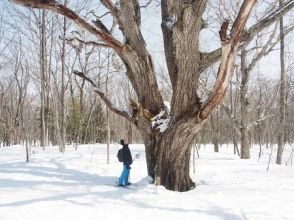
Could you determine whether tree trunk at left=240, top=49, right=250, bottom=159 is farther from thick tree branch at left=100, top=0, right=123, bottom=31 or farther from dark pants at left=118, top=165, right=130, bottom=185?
thick tree branch at left=100, top=0, right=123, bottom=31

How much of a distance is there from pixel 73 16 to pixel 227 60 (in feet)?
10.6

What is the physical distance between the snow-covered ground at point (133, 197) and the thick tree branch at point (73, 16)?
320cm

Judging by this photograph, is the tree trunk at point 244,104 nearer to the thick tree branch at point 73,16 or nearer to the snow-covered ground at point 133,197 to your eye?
the snow-covered ground at point 133,197

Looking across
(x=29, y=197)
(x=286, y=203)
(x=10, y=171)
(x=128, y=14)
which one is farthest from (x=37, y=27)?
(x=286, y=203)

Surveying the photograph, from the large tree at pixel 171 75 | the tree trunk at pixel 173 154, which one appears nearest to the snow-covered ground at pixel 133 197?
the tree trunk at pixel 173 154

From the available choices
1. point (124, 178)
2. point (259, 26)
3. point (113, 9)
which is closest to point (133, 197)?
point (124, 178)

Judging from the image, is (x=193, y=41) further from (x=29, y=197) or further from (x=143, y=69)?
(x=29, y=197)

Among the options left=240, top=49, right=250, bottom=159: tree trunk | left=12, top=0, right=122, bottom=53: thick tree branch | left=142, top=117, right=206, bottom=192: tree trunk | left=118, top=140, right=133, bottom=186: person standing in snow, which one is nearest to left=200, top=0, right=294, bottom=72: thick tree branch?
Answer: left=142, top=117, right=206, bottom=192: tree trunk

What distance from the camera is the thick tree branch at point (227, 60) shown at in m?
7.22

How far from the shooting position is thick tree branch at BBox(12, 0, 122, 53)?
7983mm

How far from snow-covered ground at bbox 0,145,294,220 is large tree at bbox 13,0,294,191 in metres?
0.79

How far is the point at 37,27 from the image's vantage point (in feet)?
72.1

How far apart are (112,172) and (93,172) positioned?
671 mm

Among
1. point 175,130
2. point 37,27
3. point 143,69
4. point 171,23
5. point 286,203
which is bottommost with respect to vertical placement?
point 286,203
